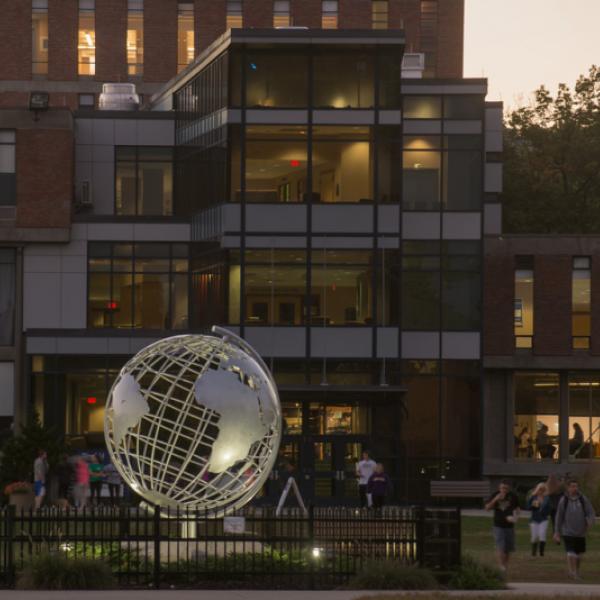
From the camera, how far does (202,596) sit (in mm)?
23688

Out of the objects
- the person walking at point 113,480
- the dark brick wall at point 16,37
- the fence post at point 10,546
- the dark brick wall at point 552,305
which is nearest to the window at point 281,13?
the dark brick wall at point 16,37

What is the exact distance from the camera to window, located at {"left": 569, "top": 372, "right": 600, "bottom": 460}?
55031 mm

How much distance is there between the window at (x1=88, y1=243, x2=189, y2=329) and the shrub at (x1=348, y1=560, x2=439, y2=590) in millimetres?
31183

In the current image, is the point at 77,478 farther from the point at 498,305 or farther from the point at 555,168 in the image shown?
the point at 555,168

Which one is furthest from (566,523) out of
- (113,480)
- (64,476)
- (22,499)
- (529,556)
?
(113,480)

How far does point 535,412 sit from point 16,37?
143ft

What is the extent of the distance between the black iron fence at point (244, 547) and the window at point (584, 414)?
29.9m

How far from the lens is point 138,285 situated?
5603cm

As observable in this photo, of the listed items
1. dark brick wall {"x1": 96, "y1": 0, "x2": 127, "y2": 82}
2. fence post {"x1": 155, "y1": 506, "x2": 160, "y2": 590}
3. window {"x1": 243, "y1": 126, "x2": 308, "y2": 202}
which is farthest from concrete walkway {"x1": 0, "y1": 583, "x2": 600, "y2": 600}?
dark brick wall {"x1": 96, "y1": 0, "x2": 127, "y2": 82}

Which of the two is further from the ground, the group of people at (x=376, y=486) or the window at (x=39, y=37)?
the window at (x=39, y=37)

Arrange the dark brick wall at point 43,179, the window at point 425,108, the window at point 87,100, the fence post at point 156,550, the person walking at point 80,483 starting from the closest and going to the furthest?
the fence post at point 156,550 → the person walking at point 80,483 → the window at point 425,108 → the dark brick wall at point 43,179 → the window at point 87,100

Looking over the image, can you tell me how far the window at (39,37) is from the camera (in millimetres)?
88438

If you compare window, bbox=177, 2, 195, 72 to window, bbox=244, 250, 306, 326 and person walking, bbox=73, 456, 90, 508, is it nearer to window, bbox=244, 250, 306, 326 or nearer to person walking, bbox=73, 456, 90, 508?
window, bbox=244, 250, 306, 326

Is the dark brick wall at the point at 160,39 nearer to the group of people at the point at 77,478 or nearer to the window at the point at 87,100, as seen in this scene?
the window at the point at 87,100
